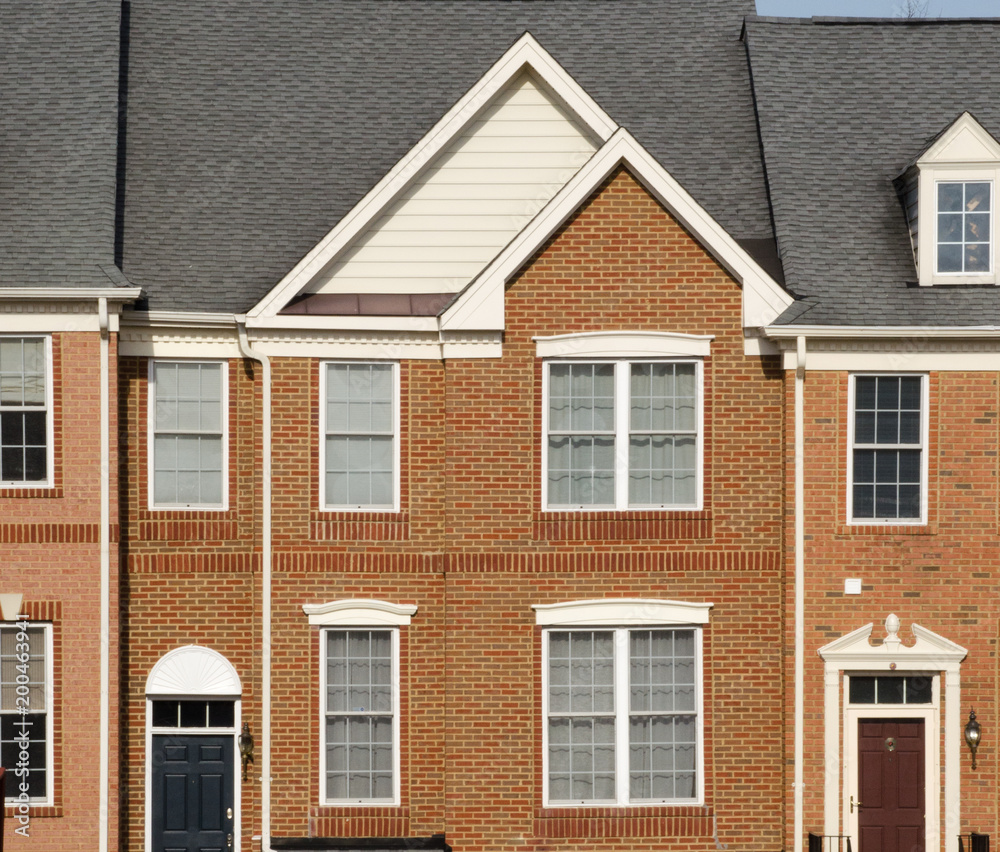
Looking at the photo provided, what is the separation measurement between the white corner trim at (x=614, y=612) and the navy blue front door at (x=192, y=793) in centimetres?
431

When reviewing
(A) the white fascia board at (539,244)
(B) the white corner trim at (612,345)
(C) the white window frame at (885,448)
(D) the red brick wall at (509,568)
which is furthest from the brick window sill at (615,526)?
(A) the white fascia board at (539,244)

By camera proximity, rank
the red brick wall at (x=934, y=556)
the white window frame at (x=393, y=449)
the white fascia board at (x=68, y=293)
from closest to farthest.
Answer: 1. the white fascia board at (x=68, y=293)
2. the red brick wall at (x=934, y=556)
3. the white window frame at (x=393, y=449)

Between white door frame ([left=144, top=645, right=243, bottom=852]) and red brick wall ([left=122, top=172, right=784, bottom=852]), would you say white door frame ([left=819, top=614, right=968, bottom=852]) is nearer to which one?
red brick wall ([left=122, top=172, right=784, bottom=852])

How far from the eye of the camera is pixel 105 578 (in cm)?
1600

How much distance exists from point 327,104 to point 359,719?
8731mm

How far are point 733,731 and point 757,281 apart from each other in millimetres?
5450

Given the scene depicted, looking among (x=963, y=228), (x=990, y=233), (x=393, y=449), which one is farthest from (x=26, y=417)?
(x=990, y=233)

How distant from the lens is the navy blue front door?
16578 millimetres

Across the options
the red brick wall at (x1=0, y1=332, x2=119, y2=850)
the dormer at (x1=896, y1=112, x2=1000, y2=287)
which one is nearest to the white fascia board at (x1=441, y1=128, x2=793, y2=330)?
the dormer at (x1=896, y1=112, x2=1000, y2=287)

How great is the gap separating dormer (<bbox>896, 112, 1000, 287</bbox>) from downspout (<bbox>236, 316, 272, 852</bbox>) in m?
8.31

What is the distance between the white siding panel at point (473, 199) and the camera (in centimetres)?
1692

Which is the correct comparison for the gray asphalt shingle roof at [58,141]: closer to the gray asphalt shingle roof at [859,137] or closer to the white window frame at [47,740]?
the white window frame at [47,740]

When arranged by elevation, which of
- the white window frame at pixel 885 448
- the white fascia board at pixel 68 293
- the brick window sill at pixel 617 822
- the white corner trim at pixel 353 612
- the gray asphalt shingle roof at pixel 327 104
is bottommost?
the brick window sill at pixel 617 822

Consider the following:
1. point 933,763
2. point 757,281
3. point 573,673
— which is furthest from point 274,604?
point 933,763
